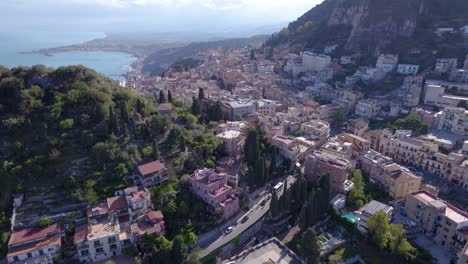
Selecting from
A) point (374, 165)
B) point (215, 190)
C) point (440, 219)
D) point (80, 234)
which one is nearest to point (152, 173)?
point (215, 190)

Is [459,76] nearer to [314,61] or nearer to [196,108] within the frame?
[314,61]

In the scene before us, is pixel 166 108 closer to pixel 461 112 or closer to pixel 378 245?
pixel 378 245

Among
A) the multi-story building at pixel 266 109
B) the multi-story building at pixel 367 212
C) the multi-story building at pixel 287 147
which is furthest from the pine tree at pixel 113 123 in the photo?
the multi-story building at pixel 367 212

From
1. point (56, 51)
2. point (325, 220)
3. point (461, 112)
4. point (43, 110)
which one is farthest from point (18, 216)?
point (56, 51)

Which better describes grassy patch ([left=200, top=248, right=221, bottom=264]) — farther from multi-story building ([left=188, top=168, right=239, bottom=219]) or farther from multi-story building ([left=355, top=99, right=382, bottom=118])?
multi-story building ([left=355, top=99, right=382, bottom=118])

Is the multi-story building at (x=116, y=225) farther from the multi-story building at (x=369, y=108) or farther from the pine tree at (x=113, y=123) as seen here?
the multi-story building at (x=369, y=108)

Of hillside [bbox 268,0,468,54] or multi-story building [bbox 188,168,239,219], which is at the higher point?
hillside [bbox 268,0,468,54]

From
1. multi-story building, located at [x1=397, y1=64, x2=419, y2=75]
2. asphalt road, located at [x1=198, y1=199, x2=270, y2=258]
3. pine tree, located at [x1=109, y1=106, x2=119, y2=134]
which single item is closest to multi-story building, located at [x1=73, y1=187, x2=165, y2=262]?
asphalt road, located at [x1=198, y1=199, x2=270, y2=258]
